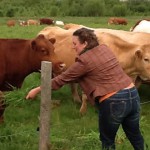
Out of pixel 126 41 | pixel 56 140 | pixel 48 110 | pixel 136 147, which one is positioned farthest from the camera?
pixel 126 41

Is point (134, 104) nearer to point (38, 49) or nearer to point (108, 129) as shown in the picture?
point (108, 129)

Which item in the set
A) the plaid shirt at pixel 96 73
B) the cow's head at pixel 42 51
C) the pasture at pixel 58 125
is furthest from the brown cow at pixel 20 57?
the plaid shirt at pixel 96 73

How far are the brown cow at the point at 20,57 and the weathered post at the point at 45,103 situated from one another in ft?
8.17

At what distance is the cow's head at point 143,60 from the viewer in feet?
26.7

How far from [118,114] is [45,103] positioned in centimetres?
85

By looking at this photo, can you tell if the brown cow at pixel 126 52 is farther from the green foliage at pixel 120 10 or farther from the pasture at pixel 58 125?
the green foliage at pixel 120 10

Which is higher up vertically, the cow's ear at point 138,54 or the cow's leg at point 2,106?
the cow's ear at point 138,54

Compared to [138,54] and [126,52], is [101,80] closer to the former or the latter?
[138,54]

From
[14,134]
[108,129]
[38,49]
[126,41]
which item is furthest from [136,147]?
[126,41]

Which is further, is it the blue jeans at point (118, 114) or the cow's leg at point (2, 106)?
the cow's leg at point (2, 106)

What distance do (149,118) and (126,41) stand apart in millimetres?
1811

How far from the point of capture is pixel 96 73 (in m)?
4.54

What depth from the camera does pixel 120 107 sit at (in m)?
4.59

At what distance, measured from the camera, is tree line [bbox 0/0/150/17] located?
6794 centimetres
